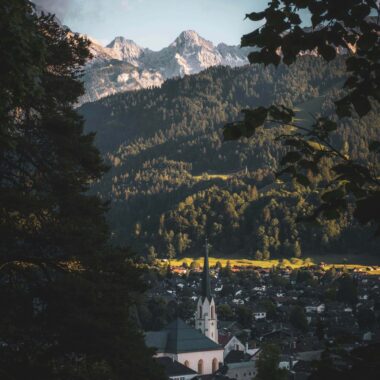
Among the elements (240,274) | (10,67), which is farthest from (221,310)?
(10,67)

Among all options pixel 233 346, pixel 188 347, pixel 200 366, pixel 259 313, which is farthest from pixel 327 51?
pixel 259 313

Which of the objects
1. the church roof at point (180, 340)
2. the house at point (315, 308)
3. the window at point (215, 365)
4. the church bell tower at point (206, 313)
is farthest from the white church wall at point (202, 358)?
the house at point (315, 308)

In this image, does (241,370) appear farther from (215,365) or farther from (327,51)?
(327,51)

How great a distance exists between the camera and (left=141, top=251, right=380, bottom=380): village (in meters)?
93.7

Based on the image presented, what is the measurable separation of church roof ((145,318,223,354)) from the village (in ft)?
0.47

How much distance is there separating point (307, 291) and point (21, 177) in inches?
5719

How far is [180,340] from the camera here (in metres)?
96.3

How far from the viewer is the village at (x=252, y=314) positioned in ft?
307

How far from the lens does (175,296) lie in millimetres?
150875

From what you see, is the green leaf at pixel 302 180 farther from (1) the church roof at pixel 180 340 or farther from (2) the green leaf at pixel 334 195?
(1) the church roof at pixel 180 340

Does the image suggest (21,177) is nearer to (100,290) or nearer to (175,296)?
(100,290)

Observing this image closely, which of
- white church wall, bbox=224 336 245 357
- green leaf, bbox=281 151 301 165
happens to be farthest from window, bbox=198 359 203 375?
green leaf, bbox=281 151 301 165

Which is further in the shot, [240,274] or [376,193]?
[240,274]

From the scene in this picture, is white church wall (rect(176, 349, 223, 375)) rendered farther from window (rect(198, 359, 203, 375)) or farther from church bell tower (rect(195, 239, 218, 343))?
church bell tower (rect(195, 239, 218, 343))
